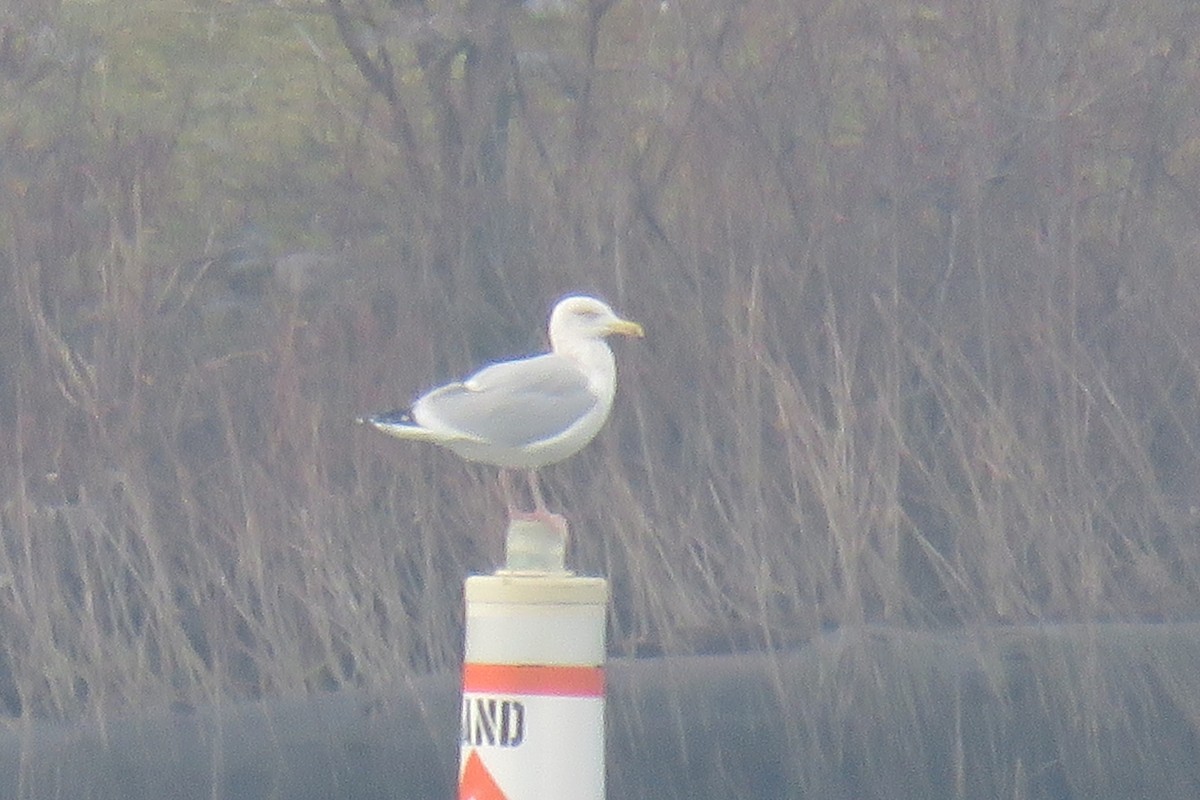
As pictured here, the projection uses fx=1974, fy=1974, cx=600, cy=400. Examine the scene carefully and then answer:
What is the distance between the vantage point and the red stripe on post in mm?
2430

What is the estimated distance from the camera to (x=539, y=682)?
2.43 m

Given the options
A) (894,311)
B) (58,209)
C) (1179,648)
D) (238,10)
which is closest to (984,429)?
(894,311)

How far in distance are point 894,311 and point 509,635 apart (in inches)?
165

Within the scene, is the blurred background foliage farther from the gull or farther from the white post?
the white post

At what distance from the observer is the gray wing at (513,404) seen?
155 inches

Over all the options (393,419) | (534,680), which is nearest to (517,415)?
(393,419)

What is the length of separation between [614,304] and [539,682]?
14.6 feet

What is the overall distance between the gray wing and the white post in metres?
1.47

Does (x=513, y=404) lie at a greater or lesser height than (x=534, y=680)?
greater

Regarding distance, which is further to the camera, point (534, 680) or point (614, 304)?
point (614, 304)

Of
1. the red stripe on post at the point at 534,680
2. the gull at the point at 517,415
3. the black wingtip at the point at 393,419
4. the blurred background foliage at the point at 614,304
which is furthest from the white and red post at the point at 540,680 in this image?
the blurred background foliage at the point at 614,304

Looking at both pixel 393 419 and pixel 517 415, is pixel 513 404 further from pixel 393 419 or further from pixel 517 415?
pixel 393 419

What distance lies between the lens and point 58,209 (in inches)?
280

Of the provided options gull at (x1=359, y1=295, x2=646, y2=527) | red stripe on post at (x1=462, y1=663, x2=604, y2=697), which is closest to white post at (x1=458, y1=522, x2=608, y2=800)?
red stripe on post at (x1=462, y1=663, x2=604, y2=697)
